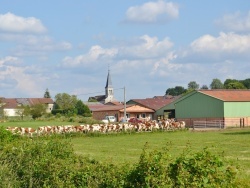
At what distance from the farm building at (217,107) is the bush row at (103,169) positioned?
149 ft

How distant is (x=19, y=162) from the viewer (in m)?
13.5

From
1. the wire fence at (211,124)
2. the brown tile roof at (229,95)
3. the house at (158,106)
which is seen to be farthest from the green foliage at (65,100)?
the wire fence at (211,124)

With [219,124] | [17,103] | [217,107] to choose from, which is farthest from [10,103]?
[219,124]

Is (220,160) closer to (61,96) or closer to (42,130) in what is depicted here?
(42,130)

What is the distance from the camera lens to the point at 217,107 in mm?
63344

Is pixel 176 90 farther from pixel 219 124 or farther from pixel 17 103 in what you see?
pixel 219 124

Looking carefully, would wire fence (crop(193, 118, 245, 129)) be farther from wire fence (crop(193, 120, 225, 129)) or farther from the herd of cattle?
the herd of cattle

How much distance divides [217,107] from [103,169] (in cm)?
5291

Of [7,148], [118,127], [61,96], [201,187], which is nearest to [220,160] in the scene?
[201,187]

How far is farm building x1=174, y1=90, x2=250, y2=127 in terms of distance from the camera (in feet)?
203

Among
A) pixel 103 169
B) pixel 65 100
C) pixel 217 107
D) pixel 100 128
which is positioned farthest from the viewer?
pixel 65 100

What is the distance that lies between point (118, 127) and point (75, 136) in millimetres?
4993

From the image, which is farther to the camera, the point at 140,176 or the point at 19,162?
the point at 19,162

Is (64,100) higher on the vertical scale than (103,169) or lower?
higher
